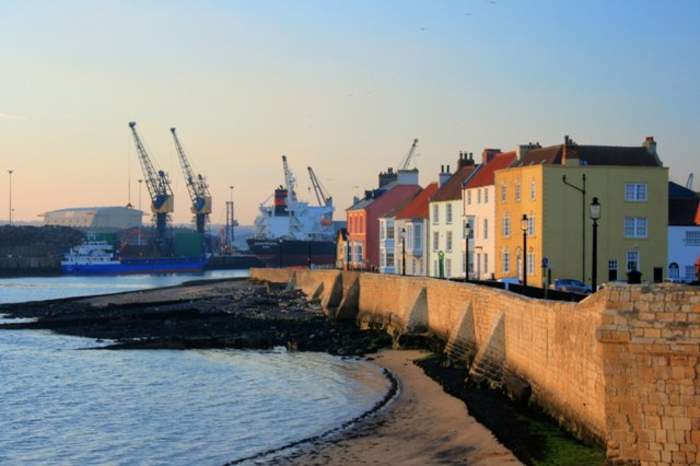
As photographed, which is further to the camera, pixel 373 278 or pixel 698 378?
pixel 373 278

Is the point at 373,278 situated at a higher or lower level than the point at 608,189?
lower

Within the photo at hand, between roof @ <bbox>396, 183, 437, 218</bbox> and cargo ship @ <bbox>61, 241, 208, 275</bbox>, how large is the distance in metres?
115

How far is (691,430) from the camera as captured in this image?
15.5 metres

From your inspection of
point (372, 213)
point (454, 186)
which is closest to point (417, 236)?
point (454, 186)

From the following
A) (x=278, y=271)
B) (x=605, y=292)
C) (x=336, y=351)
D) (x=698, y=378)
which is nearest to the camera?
(x=698, y=378)

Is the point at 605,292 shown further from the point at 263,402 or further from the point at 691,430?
the point at 263,402

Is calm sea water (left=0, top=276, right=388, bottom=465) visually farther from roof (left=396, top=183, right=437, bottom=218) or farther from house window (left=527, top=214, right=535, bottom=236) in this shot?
roof (left=396, top=183, right=437, bottom=218)

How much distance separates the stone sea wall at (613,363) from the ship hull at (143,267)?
158 meters

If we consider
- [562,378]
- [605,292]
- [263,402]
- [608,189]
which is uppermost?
[608,189]

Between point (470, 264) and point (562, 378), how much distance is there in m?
40.4

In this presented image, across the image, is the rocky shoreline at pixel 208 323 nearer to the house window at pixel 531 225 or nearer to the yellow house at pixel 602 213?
the house window at pixel 531 225

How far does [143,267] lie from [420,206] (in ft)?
404

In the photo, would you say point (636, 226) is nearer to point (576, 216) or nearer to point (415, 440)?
point (576, 216)

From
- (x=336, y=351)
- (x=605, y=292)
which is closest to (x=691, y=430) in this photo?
(x=605, y=292)
